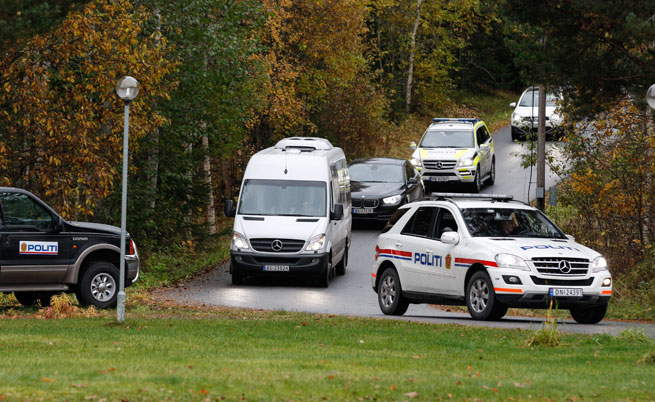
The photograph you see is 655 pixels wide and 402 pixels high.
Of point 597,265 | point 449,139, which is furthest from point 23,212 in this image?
point 449,139

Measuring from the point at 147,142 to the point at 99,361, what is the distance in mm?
15092

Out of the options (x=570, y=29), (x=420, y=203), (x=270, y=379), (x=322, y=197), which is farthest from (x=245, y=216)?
(x=270, y=379)

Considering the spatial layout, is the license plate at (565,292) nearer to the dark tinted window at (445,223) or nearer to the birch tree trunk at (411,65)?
the dark tinted window at (445,223)

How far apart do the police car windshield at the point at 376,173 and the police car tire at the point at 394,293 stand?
40.4 feet

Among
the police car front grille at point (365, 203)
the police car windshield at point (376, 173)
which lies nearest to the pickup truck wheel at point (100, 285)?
the police car front grille at point (365, 203)

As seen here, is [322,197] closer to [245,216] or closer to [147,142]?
[245,216]

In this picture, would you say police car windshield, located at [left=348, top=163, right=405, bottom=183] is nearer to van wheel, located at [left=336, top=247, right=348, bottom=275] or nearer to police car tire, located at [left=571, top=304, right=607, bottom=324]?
van wheel, located at [left=336, top=247, right=348, bottom=275]

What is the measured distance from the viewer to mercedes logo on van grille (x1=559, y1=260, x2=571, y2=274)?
48.4ft

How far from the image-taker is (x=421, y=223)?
1684 cm

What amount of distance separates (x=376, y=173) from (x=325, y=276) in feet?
29.3

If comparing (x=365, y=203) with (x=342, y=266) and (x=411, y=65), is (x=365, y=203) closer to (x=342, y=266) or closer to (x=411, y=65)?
(x=342, y=266)

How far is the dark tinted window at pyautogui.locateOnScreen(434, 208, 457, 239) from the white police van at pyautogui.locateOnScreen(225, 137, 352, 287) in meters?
5.36

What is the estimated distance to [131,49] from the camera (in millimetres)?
22172

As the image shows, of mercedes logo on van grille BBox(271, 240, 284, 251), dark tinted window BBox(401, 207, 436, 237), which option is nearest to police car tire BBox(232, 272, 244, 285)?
mercedes logo on van grille BBox(271, 240, 284, 251)
